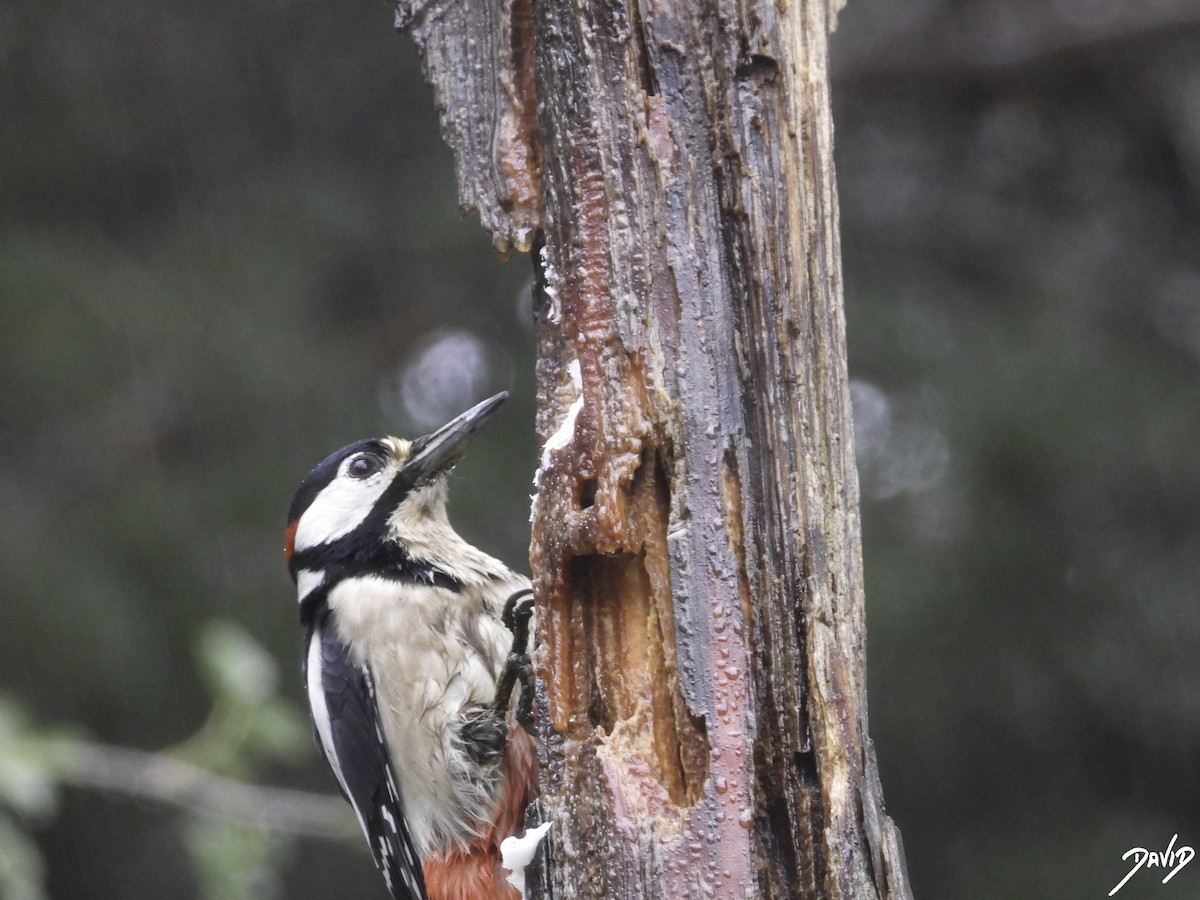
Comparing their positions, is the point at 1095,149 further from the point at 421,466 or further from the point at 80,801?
the point at 80,801

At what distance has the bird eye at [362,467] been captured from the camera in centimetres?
353

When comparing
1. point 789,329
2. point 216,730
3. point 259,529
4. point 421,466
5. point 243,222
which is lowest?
point 216,730

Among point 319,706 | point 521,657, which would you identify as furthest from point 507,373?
point 521,657

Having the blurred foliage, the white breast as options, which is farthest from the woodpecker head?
the blurred foliage

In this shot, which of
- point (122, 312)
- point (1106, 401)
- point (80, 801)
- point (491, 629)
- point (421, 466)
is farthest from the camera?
point (80, 801)

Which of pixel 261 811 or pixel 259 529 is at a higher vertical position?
pixel 259 529

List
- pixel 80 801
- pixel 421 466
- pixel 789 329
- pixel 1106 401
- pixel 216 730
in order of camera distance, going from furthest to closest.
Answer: pixel 80 801 < pixel 1106 401 < pixel 216 730 < pixel 421 466 < pixel 789 329

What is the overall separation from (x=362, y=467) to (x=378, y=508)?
142 millimetres

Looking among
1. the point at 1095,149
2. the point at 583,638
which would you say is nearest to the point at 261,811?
the point at 583,638

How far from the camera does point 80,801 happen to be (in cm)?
570

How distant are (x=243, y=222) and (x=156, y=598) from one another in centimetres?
153

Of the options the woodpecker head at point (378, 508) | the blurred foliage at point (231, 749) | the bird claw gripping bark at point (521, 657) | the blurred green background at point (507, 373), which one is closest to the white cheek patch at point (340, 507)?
the woodpecker head at point (378, 508)

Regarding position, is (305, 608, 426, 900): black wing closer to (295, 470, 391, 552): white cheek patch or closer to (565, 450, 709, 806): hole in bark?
(295, 470, 391, 552): white cheek patch

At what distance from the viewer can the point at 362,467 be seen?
3.54 metres
